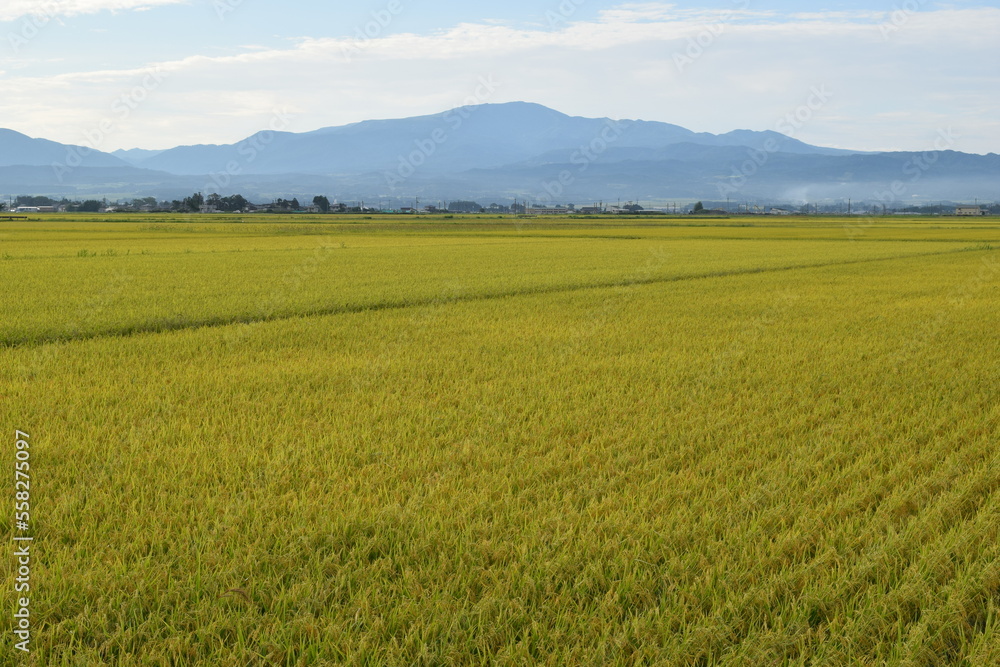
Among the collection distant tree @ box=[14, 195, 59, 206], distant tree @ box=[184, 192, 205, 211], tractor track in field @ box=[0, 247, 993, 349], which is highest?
distant tree @ box=[14, 195, 59, 206]

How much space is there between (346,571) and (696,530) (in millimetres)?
1977

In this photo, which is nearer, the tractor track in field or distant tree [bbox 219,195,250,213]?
the tractor track in field

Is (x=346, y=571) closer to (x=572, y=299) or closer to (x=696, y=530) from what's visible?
(x=696, y=530)

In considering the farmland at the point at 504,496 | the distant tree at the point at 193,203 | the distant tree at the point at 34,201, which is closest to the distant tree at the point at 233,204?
the distant tree at the point at 193,203

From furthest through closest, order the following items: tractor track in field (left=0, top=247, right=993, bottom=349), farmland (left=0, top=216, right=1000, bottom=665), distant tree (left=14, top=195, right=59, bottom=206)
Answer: distant tree (left=14, top=195, right=59, bottom=206), tractor track in field (left=0, top=247, right=993, bottom=349), farmland (left=0, top=216, right=1000, bottom=665)

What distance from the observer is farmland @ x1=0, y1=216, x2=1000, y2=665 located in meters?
3.13

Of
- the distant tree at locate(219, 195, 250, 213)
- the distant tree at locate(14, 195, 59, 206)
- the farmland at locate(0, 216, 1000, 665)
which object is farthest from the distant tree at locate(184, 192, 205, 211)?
the farmland at locate(0, 216, 1000, 665)

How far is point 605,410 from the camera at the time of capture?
6.83 meters

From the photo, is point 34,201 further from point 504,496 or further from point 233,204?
point 504,496

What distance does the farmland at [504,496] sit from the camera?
123 inches

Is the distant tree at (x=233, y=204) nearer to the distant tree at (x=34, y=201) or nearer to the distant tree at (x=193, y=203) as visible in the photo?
the distant tree at (x=193, y=203)

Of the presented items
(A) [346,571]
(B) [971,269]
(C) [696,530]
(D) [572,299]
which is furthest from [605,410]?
(B) [971,269]

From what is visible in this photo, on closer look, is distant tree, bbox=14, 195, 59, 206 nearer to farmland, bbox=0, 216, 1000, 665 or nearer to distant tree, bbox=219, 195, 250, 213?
distant tree, bbox=219, 195, 250, 213

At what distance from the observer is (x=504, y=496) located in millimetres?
4492
